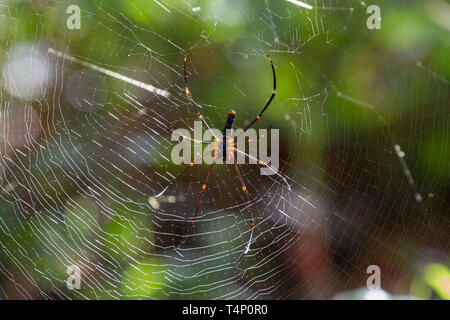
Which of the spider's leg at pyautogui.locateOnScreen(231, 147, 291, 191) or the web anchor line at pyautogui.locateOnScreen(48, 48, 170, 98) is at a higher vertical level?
the web anchor line at pyautogui.locateOnScreen(48, 48, 170, 98)

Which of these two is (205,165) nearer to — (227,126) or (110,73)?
A: (227,126)

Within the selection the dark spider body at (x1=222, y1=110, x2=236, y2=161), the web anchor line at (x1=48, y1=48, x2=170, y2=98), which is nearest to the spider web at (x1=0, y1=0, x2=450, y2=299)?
the web anchor line at (x1=48, y1=48, x2=170, y2=98)

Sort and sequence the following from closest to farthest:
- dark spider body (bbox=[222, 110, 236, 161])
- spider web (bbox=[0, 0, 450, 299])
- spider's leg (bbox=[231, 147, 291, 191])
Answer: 1. dark spider body (bbox=[222, 110, 236, 161])
2. spider web (bbox=[0, 0, 450, 299])
3. spider's leg (bbox=[231, 147, 291, 191])

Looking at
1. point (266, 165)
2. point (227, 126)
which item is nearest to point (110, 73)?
point (227, 126)

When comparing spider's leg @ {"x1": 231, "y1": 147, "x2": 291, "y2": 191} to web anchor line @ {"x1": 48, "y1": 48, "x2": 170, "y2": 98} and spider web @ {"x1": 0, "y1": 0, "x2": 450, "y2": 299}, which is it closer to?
spider web @ {"x1": 0, "y1": 0, "x2": 450, "y2": 299}

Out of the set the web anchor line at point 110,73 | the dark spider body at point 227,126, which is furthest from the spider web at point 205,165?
the dark spider body at point 227,126

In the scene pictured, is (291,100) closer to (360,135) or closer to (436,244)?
(360,135)

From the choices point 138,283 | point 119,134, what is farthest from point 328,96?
point 138,283

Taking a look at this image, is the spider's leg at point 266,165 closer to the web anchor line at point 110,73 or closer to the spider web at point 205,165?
the spider web at point 205,165
